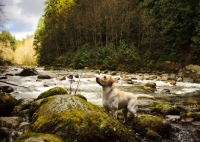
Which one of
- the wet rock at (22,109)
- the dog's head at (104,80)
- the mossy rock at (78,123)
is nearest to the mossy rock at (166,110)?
the dog's head at (104,80)

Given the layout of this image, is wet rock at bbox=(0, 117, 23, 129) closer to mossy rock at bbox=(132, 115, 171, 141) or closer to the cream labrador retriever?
the cream labrador retriever

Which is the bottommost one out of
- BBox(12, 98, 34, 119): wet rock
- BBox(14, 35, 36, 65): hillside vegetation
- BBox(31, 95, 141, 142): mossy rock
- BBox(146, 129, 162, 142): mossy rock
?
BBox(146, 129, 162, 142): mossy rock

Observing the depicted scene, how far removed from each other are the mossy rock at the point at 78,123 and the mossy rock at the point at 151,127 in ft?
2.89

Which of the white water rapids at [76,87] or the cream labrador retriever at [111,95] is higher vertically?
the cream labrador retriever at [111,95]

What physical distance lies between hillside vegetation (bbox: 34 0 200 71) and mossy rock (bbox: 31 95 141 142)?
24082 millimetres

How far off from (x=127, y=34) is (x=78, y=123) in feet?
105

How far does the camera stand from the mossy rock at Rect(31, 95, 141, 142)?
3.83 metres

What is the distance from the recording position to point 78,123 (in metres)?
3.91

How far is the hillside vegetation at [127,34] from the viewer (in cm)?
2975

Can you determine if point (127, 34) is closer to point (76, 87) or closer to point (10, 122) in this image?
point (76, 87)

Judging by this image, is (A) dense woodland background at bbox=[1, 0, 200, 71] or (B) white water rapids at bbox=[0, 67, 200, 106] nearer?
(B) white water rapids at bbox=[0, 67, 200, 106]

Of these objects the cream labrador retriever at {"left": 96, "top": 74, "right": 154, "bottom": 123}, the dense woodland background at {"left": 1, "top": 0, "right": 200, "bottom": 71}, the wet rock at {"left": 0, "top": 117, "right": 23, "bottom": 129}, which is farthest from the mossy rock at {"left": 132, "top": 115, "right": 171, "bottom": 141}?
the dense woodland background at {"left": 1, "top": 0, "right": 200, "bottom": 71}

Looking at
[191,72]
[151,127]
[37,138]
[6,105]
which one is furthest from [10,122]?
[191,72]

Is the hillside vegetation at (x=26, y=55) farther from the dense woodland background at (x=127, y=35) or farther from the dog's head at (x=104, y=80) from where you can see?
the dog's head at (x=104, y=80)
